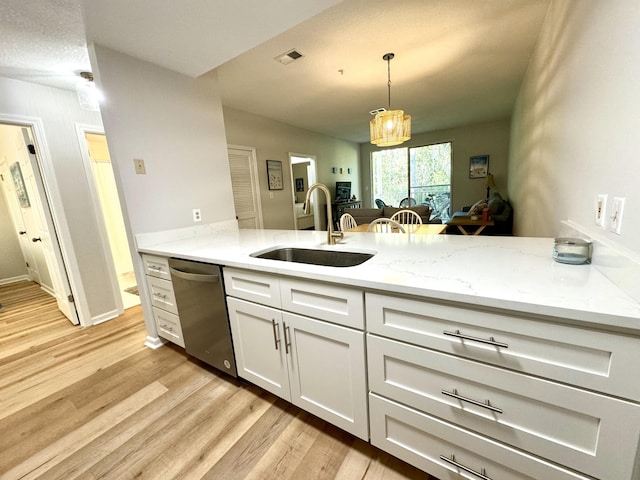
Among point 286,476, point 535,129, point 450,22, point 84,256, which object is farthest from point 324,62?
point 286,476

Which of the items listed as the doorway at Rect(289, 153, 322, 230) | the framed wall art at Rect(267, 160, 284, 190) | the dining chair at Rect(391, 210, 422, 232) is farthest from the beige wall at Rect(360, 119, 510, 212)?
the framed wall art at Rect(267, 160, 284, 190)

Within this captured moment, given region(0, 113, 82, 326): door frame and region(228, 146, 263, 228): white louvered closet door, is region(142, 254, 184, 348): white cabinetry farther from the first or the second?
region(228, 146, 263, 228): white louvered closet door

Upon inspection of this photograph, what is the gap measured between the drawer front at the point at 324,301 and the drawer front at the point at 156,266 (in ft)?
3.67

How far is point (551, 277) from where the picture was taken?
2.80 ft

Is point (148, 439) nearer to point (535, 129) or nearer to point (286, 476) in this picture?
point (286, 476)

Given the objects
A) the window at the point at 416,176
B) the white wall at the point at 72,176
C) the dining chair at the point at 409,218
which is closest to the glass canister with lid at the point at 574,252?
the dining chair at the point at 409,218

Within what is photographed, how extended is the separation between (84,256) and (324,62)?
324 cm

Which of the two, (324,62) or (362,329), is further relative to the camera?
(324,62)

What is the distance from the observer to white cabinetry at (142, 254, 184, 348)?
190 cm

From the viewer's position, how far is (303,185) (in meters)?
6.67

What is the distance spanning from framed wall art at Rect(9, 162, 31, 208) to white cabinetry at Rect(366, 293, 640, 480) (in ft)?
14.0

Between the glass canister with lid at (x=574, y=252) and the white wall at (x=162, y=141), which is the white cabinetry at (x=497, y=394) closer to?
the glass canister with lid at (x=574, y=252)

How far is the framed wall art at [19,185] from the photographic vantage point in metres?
2.99

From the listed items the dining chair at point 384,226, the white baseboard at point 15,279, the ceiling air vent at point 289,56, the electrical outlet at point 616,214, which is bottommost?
the white baseboard at point 15,279
